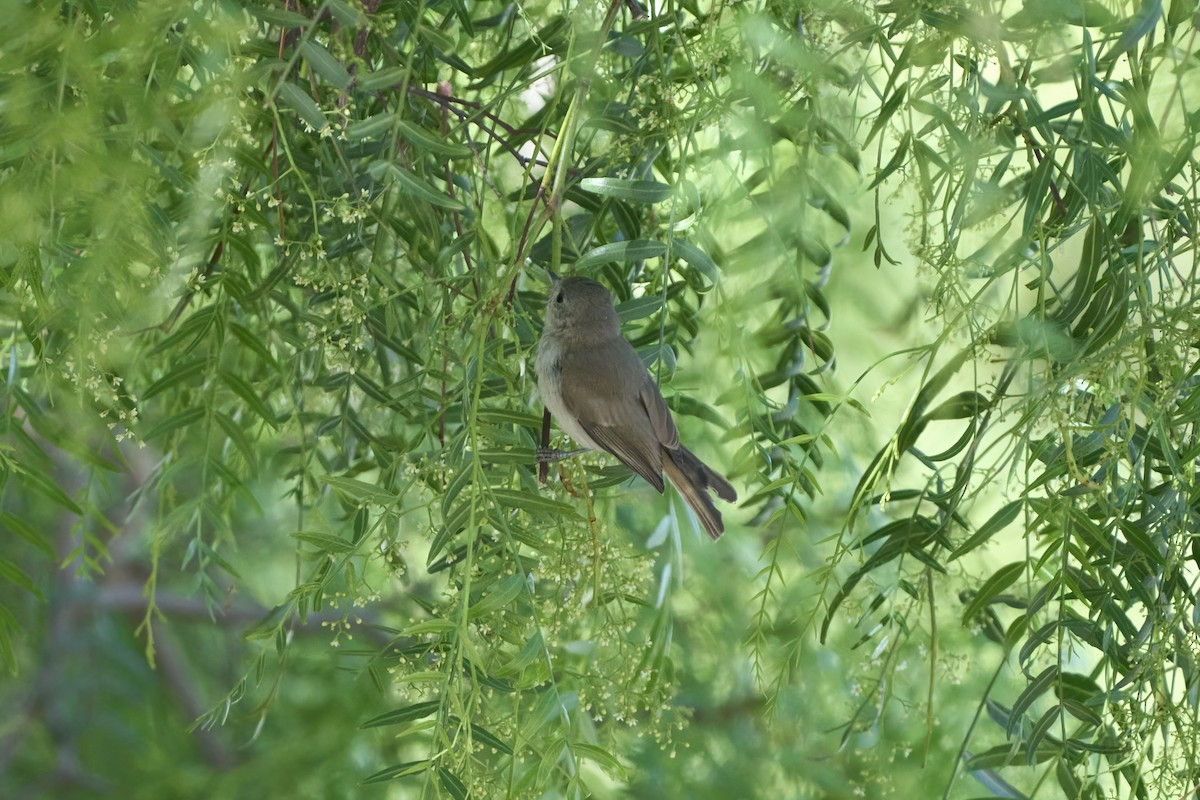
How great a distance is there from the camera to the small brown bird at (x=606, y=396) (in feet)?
4.20

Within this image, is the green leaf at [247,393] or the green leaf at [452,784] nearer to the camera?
the green leaf at [452,784]

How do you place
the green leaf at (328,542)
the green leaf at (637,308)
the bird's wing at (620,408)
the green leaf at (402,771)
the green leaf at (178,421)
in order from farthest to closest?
the bird's wing at (620,408)
the green leaf at (178,421)
the green leaf at (637,308)
the green leaf at (328,542)
the green leaf at (402,771)

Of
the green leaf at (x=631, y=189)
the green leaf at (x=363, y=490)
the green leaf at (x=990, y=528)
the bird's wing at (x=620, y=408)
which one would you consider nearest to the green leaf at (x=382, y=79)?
the green leaf at (x=631, y=189)

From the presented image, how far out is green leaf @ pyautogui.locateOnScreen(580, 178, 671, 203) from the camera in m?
0.94

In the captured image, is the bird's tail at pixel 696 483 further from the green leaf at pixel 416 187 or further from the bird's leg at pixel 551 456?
the green leaf at pixel 416 187

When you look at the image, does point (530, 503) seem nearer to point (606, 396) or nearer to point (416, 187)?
point (416, 187)

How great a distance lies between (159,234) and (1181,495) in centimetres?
74

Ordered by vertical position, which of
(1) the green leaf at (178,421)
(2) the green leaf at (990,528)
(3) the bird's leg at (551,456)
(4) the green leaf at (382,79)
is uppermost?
(4) the green leaf at (382,79)

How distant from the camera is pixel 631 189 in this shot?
0.96 m

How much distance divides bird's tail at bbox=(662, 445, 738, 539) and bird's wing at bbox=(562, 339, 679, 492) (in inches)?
0.8

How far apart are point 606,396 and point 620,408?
0.09 ft

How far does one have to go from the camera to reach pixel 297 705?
1983 millimetres

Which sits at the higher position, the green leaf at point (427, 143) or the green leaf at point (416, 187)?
the green leaf at point (427, 143)

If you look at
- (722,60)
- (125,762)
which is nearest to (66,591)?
(125,762)
